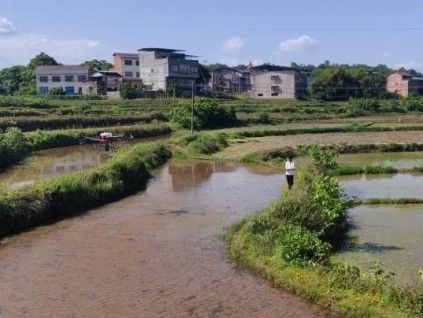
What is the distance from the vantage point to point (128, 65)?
272ft

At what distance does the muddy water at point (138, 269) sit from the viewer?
9.39 metres

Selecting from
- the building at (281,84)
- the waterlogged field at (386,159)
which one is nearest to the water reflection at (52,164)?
the waterlogged field at (386,159)

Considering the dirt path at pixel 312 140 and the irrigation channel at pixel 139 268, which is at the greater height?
the dirt path at pixel 312 140

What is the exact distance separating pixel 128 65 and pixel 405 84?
49821 mm

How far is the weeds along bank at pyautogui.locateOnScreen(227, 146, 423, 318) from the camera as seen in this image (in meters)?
8.70

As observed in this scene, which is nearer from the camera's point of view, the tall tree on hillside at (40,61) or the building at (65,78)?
the building at (65,78)

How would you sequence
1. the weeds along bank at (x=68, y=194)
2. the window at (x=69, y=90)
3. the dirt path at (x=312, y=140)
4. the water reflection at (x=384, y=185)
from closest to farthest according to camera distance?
1. the weeds along bank at (x=68, y=194)
2. the water reflection at (x=384, y=185)
3. the dirt path at (x=312, y=140)
4. the window at (x=69, y=90)

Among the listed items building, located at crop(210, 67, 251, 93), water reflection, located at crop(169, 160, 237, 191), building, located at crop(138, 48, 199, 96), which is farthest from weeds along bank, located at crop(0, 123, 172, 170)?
building, located at crop(210, 67, 251, 93)

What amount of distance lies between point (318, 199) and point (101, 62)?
92635mm

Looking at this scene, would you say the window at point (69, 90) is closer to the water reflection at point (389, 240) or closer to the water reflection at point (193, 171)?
the water reflection at point (193, 171)

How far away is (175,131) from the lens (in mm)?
46781

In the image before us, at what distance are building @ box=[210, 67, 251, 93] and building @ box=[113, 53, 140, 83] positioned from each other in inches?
574

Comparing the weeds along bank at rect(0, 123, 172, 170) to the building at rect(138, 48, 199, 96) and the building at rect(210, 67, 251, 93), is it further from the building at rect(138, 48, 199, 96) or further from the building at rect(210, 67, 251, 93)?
the building at rect(210, 67, 251, 93)

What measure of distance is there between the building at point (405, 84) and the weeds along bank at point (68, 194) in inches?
3311
